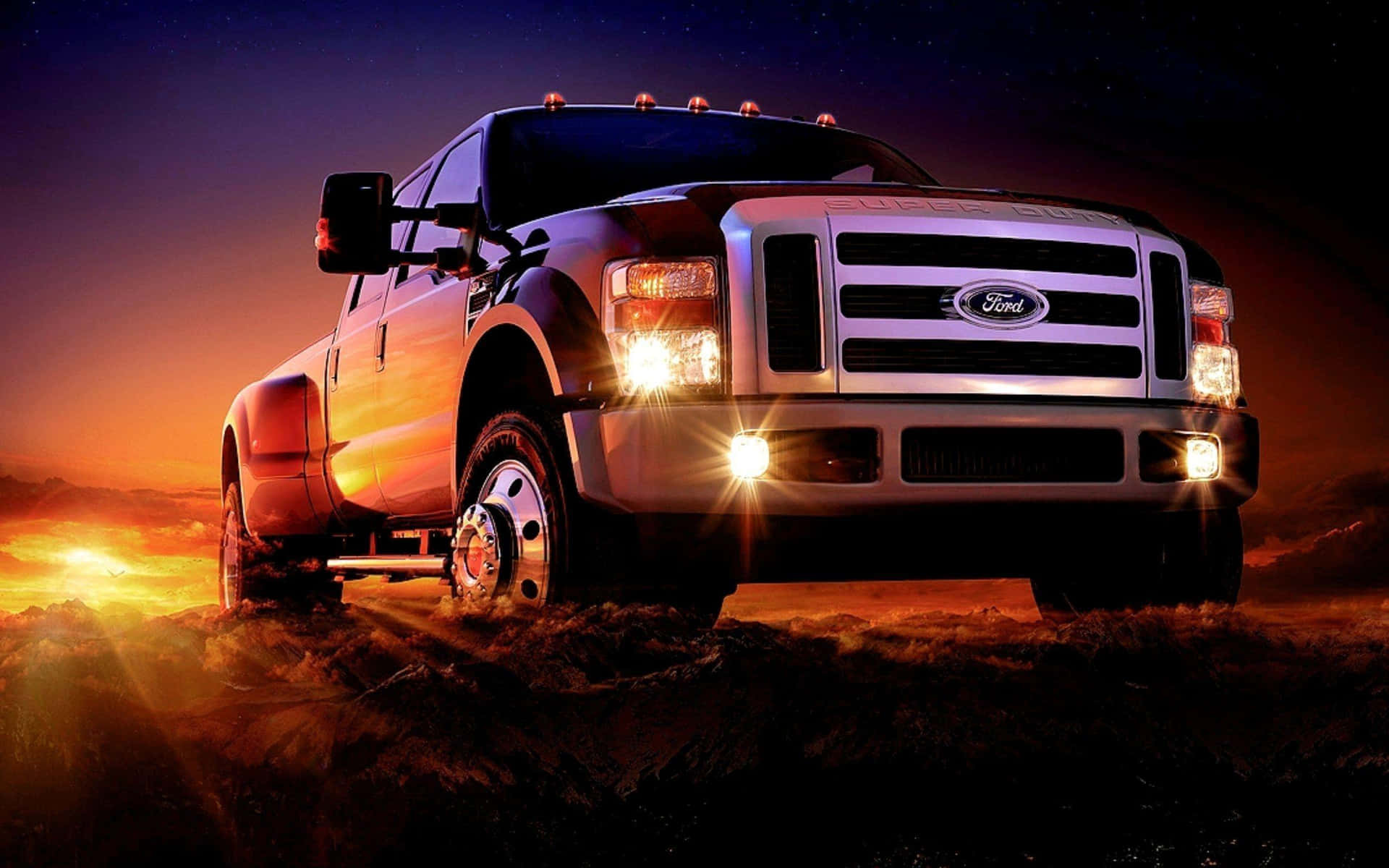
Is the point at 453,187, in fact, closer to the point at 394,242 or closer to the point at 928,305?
the point at 394,242

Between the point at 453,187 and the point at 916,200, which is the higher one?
the point at 453,187

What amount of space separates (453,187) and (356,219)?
114 centimetres

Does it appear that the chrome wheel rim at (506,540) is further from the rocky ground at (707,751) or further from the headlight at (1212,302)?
the headlight at (1212,302)

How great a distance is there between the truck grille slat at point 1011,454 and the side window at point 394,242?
10.3ft

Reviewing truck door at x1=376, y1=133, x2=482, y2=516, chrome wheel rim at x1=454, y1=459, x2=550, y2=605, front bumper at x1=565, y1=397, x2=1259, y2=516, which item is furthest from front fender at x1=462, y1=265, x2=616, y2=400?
truck door at x1=376, y1=133, x2=482, y2=516

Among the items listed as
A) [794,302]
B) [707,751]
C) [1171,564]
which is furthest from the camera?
[1171,564]

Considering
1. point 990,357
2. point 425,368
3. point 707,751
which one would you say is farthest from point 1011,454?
point 425,368

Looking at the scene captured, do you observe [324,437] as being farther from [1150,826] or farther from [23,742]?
[1150,826]

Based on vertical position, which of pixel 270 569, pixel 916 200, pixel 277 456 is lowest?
pixel 270 569

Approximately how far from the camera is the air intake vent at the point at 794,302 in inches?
179

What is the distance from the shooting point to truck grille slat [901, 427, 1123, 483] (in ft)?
15.1

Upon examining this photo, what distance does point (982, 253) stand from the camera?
4.79 metres

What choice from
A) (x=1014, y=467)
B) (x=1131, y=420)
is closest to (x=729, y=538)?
(x=1014, y=467)

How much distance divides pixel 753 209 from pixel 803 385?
Answer: 54 centimetres
